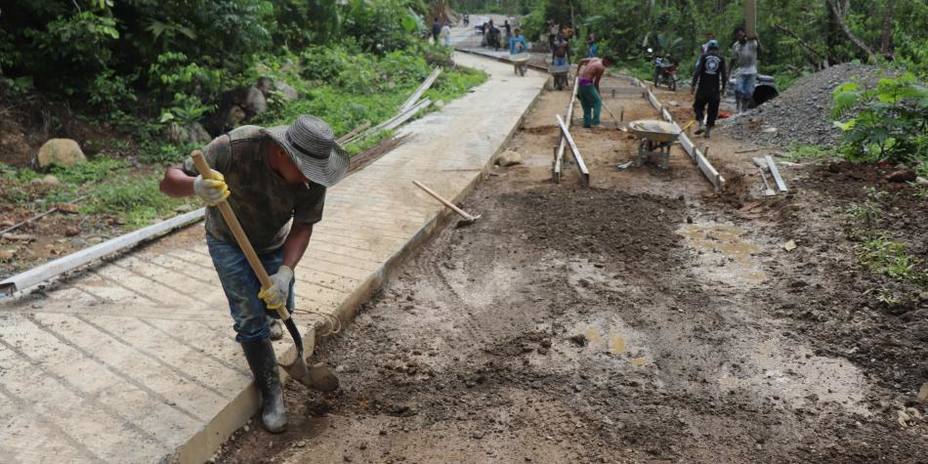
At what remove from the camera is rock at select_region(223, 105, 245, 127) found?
10.1 metres

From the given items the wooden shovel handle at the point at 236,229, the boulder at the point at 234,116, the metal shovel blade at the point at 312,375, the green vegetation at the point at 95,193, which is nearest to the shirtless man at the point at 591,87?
the boulder at the point at 234,116

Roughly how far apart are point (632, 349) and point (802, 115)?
25.6 ft

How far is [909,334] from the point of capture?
156 inches

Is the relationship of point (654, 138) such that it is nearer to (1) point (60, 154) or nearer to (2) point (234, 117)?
(2) point (234, 117)

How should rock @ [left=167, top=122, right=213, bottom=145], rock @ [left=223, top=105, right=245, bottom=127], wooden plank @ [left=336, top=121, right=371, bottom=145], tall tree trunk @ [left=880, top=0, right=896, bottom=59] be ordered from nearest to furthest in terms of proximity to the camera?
rock @ [left=167, top=122, right=213, bottom=145]
wooden plank @ [left=336, top=121, right=371, bottom=145]
rock @ [left=223, top=105, right=245, bottom=127]
tall tree trunk @ [left=880, top=0, right=896, bottom=59]

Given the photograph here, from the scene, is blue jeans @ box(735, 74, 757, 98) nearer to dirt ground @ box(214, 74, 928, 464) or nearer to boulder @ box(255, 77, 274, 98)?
dirt ground @ box(214, 74, 928, 464)

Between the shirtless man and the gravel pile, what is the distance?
2.28 metres

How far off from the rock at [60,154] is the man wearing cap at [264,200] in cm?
571

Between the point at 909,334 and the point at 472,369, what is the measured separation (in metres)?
2.70

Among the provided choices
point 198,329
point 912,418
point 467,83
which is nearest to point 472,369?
point 198,329

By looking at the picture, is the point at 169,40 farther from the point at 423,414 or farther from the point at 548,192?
the point at 423,414

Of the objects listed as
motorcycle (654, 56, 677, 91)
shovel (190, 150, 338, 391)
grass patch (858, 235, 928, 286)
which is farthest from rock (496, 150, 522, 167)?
motorcycle (654, 56, 677, 91)

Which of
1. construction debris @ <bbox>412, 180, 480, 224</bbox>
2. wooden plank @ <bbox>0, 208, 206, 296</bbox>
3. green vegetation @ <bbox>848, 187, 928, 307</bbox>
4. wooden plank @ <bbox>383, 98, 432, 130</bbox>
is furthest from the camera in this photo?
wooden plank @ <bbox>383, 98, 432, 130</bbox>

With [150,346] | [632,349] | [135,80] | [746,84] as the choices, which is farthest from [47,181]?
[746,84]
